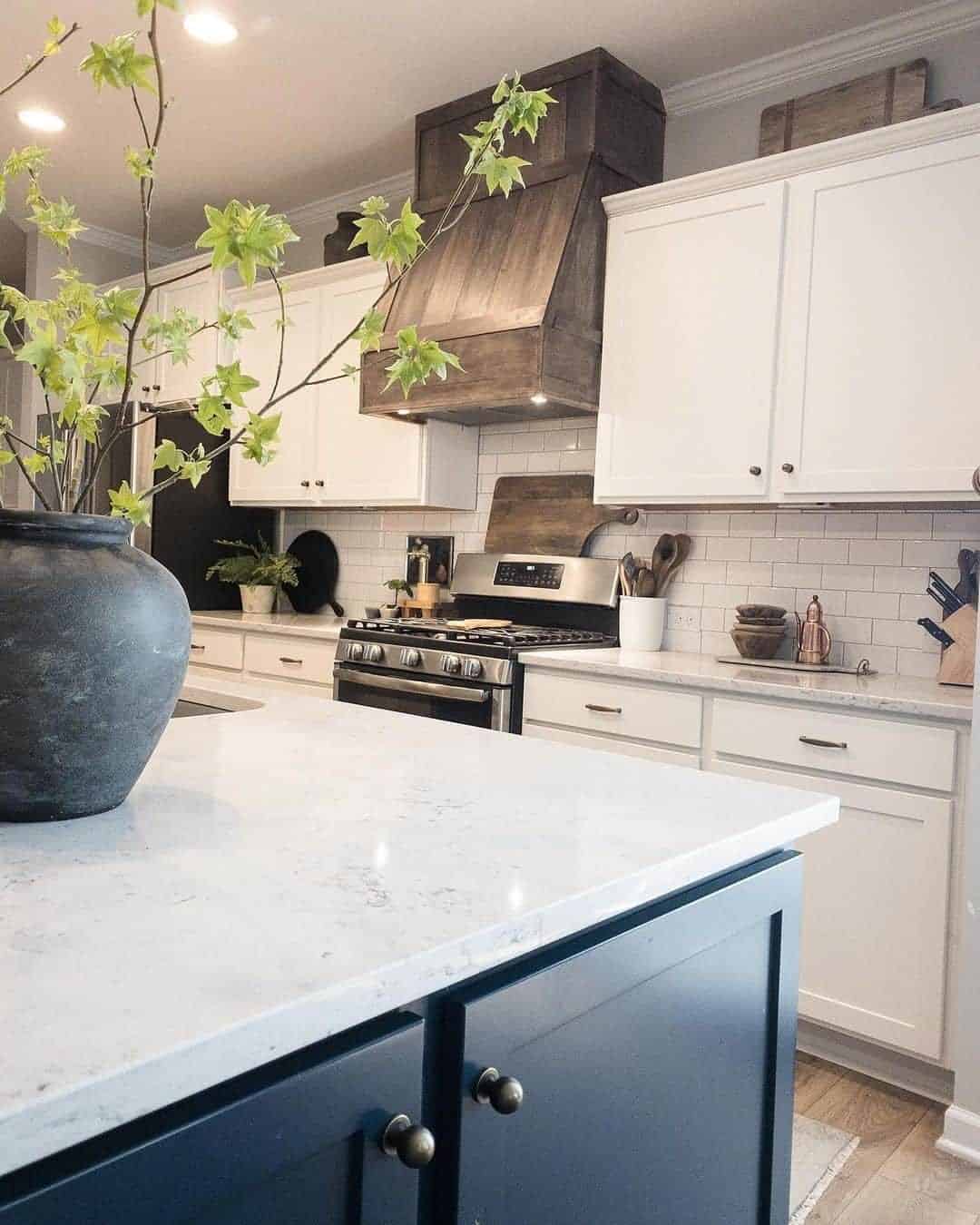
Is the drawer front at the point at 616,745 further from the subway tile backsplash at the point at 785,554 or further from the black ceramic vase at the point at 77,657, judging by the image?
the black ceramic vase at the point at 77,657

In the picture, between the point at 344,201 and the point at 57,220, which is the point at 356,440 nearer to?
the point at 344,201

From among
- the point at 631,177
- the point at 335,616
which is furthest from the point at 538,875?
the point at 335,616

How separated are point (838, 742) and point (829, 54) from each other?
213 cm

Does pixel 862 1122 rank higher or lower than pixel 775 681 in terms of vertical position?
lower

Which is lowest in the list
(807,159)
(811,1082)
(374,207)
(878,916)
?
(811,1082)

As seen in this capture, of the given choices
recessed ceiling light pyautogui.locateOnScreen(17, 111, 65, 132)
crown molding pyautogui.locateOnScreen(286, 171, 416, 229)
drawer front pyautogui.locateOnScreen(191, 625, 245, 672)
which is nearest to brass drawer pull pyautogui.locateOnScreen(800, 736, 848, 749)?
drawer front pyautogui.locateOnScreen(191, 625, 245, 672)

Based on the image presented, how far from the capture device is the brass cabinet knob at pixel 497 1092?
2.42 feet

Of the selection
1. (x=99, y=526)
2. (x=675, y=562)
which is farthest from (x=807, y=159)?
(x=99, y=526)

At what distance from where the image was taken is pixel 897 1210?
193 cm

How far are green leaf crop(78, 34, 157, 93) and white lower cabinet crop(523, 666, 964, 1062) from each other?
6.72ft

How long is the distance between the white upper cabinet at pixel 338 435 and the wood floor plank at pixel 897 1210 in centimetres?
263

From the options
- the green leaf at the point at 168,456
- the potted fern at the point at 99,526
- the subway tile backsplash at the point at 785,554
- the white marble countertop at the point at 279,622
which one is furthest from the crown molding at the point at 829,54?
the green leaf at the point at 168,456

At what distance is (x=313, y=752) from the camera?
1305 mm

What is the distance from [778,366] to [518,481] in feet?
4.14
